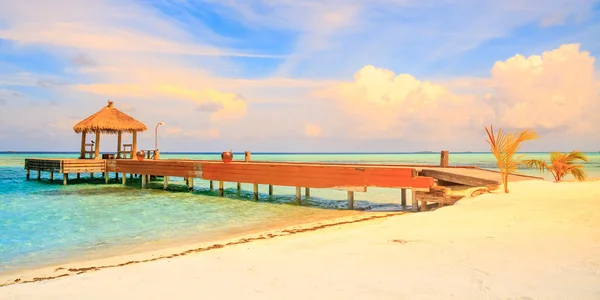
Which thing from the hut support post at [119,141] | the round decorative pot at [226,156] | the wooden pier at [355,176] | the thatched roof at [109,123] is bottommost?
the wooden pier at [355,176]

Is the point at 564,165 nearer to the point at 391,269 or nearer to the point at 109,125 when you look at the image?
the point at 391,269

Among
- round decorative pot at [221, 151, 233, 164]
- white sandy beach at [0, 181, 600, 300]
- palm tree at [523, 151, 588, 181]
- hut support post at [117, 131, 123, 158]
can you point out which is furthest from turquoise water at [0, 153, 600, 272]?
hut support post at [117, 131, 123, 158]

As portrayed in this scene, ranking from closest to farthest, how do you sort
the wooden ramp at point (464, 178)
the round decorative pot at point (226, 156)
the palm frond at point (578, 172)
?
the wooden ramp at point (464, 178)
the palm frond at point (578, 172)
the round decorative pot at point (226, 156)

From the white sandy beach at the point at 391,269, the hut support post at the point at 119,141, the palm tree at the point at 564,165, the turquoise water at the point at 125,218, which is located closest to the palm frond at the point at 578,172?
the palm tree at the point at 564,165

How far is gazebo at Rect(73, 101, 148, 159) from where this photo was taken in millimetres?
27453

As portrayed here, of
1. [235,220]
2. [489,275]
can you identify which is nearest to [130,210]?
[235,220]

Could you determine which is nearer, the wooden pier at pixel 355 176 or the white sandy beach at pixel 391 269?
the white sandy beach at pixel 391 269

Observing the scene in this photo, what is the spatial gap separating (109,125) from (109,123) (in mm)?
214

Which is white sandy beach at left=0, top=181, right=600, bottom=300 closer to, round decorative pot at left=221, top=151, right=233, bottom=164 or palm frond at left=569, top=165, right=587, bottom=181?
palm frond at left=569, top=165, right=587, bottom=181

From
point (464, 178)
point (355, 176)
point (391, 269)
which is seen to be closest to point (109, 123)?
point (355, 176)

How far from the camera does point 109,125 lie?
2748 cm

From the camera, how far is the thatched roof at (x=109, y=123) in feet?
89.8

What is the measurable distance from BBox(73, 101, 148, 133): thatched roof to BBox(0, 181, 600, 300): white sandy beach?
24730 mm

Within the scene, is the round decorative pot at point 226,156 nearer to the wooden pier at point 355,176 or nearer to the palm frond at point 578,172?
the wooden pier at point 355,176
